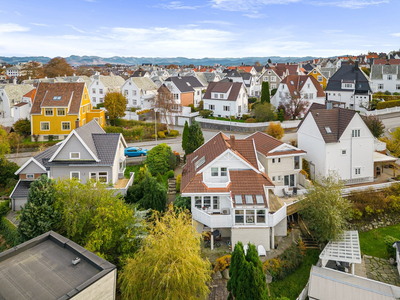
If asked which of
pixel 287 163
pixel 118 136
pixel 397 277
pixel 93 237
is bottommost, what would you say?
pixel 397 277

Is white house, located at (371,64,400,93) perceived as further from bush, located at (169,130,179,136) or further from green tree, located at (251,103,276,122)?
bush, located at (169,130,179,136)

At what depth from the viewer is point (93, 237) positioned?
19.3 m

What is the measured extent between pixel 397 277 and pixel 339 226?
450 cm

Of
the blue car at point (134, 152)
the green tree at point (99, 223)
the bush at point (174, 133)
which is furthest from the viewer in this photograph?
the bush at point (174, 133)

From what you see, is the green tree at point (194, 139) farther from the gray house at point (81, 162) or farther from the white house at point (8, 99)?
the white house at point (8, 99)

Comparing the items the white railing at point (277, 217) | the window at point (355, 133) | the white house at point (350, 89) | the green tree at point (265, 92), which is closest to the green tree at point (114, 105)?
the green tree at point (265, 92)

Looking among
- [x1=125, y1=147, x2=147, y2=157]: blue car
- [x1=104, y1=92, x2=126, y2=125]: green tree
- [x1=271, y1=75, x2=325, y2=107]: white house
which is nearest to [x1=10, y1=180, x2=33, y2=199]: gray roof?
[x1=125, y1=147, x2=147, y2=157]: blue car

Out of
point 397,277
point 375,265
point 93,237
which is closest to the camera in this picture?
point 93,237

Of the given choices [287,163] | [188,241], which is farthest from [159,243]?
[287,163]

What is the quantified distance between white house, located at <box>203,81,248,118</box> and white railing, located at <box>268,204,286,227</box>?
34.1m

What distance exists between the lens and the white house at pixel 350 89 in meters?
61.9

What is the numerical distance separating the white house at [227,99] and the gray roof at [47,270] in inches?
1703

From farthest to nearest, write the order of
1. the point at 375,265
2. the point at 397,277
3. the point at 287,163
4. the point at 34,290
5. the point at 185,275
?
the point at 287,163 < the point at 375,265 < the point at 397,277 < the point at 185,275 < the point at 34,290

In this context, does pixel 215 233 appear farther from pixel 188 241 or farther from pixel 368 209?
pixel 368 209
